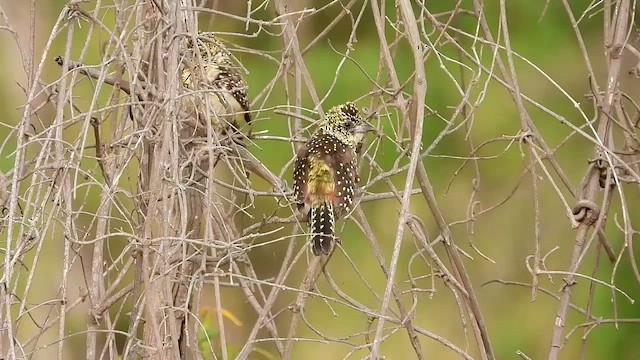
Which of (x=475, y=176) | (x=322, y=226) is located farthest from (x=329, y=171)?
(x=475, y=176)

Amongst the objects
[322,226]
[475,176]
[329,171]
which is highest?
[475,176]

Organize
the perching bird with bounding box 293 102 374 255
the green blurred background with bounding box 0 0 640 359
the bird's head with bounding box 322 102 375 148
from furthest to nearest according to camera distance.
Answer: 1. the green blurred background with bounding box 0 0 640 359
2. the bird's head with bounding box 322 102 375 148
3. the perching bird with bounding box 293 102 374 255

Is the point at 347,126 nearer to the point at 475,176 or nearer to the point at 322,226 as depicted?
the point at 322,226

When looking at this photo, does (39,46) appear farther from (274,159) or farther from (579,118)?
(579,118)

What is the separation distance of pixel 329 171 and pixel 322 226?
7.9 inches

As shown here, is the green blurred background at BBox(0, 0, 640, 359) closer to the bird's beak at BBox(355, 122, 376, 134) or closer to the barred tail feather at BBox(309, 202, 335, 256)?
the bird's beak at BBox(355, 122, 376, 134)

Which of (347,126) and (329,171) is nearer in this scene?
(329,171)

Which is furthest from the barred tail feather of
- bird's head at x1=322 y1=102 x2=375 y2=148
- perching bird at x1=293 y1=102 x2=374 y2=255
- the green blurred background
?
the green blurred background

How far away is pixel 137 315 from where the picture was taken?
88.0 inches

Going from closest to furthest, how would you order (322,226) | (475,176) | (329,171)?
1. (322,226)
2. (329,171)
3. (475,176)

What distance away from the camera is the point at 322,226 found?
9.57ft

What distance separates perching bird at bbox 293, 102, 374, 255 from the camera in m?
2.98

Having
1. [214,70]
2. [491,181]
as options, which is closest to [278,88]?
[491,181]

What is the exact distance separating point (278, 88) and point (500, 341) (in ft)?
5.98
